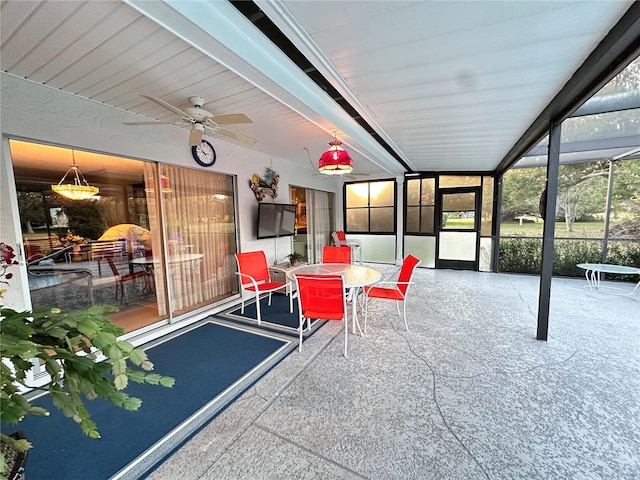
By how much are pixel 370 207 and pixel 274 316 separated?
4.88 meters

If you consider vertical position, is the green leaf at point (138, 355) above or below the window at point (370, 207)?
below

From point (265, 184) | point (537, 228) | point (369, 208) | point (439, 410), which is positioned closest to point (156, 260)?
point (265, 184)

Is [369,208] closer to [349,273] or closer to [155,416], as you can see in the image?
[349,273]

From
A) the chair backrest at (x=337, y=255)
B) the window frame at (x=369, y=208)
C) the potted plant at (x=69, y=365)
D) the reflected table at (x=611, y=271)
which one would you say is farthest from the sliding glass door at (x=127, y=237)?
the reflected table at (x=611, y=271)

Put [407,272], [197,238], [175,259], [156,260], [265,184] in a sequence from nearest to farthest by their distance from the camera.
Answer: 1. [407,272]
2. [156,260]
3. [175,259]
4. [197,238]
5. [265,184]

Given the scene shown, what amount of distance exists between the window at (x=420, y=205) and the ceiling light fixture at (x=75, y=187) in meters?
6.53

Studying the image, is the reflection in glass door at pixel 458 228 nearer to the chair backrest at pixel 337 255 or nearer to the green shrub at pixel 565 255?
the green shrub at pixel 565 255

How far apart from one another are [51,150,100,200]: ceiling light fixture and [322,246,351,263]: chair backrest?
331cm

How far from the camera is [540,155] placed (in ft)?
15.6

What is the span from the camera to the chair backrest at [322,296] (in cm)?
246

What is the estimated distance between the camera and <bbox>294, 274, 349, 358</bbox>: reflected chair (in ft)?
8.07

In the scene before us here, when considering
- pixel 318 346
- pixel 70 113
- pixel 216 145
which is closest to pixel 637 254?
pixel 318 346

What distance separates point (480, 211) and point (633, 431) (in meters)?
5.33

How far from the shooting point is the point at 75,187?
3223 mm
